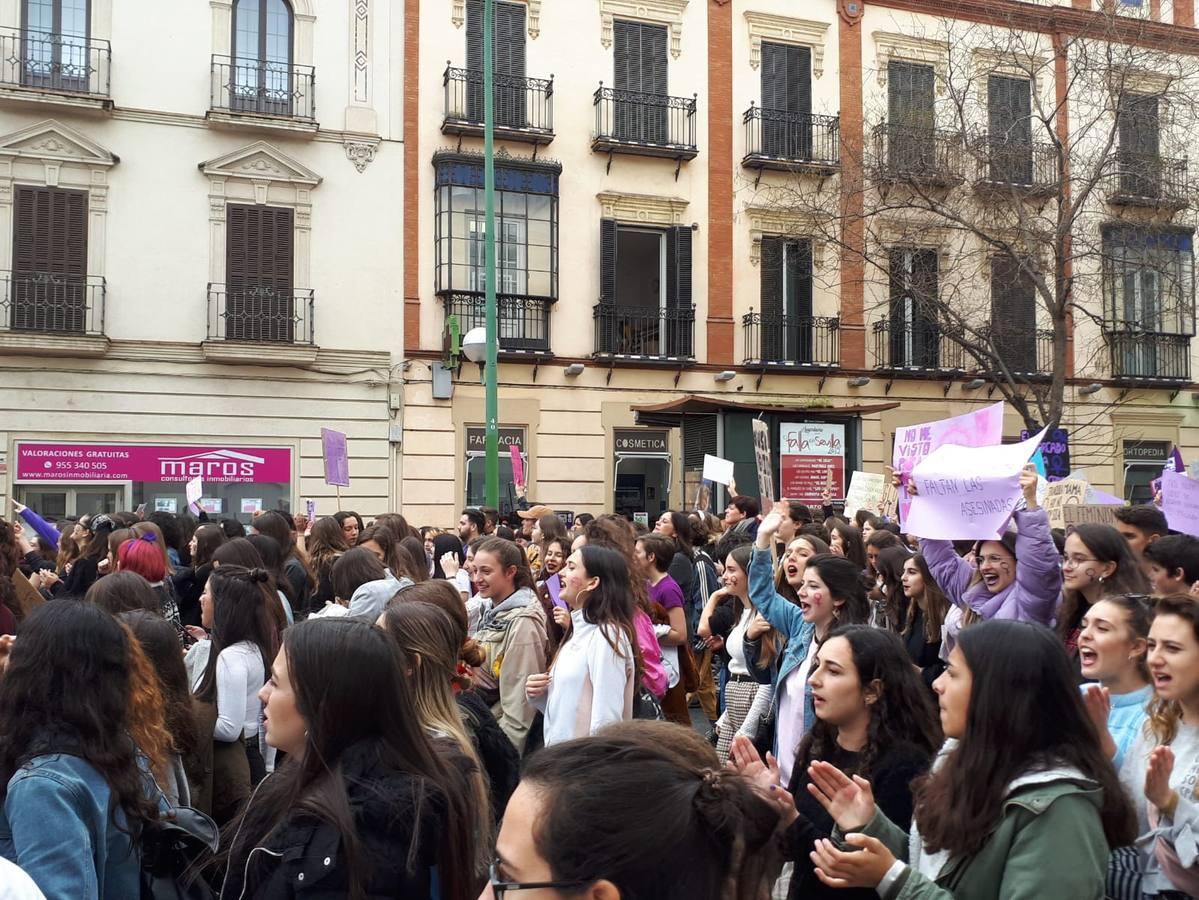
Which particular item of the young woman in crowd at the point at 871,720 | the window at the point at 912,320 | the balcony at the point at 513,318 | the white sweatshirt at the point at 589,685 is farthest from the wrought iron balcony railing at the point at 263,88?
the young woman in crowd at the point at 871,720

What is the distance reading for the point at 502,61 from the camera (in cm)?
2055

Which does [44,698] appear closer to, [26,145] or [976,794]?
[976,794]

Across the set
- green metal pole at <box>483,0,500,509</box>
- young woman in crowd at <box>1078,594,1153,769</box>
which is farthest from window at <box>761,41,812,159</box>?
young woman in crowd at <box>1078,594,1153,769</box>

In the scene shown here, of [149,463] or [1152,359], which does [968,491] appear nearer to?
[149,463]

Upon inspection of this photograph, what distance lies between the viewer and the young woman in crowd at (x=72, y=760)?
9.03 feet

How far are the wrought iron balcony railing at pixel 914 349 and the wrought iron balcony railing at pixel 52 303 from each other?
13984 mm

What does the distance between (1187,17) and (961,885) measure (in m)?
26.9

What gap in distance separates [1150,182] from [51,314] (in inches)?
682

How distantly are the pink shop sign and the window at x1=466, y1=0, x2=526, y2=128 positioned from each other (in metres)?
6.80

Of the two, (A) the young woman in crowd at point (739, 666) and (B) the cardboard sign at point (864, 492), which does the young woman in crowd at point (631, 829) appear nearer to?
(A) the young woman in crowd at point (739, 666)

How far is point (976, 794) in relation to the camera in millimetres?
2812

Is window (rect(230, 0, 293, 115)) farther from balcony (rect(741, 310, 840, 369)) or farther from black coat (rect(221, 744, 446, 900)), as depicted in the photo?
black coat (rect(221, 744, 446, 900))

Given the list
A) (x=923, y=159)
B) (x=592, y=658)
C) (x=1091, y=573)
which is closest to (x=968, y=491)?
(x=1091, y=573)

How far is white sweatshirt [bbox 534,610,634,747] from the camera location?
5125 mm
